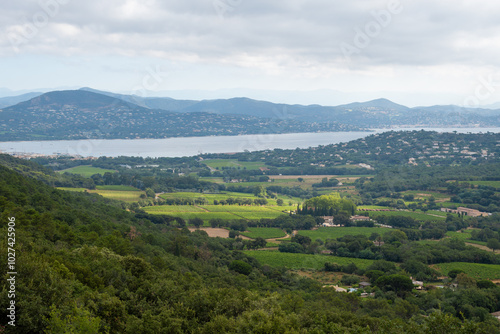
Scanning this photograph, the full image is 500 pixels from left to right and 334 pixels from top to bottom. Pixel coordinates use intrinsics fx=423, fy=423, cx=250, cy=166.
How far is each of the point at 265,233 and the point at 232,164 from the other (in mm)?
55317

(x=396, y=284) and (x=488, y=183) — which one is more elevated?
(x=488, y=183)

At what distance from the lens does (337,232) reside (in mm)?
43719

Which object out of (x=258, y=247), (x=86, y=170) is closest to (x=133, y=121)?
(x=86, y=170)

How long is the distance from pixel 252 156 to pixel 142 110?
82831 mm

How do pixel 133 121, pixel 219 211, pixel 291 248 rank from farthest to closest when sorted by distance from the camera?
pixel 133 121 < pixel 219 211 < pixel 291 248

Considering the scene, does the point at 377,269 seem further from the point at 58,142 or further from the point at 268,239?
the point at 58,142

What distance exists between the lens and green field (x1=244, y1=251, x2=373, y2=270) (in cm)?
3163

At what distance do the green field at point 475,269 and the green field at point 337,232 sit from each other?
11.0 m

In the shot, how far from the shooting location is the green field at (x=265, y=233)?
41.0 meters

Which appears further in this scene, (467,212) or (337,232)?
(467,212)

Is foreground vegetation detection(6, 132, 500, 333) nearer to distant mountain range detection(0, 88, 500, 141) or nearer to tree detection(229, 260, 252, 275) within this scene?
tree detection(229, 260, 252, 275)

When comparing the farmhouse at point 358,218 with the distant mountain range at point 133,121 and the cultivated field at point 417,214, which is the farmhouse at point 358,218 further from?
the distant mountain range at point 133,121

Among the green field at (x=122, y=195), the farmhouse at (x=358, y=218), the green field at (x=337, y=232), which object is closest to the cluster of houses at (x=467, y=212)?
the farmhouse at (x=358, y=218)

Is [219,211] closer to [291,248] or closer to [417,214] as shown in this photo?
[291,248]
